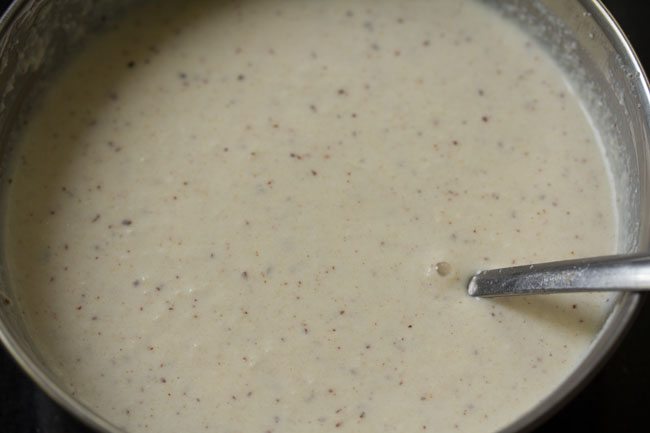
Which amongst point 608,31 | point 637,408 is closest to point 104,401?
point 637,408

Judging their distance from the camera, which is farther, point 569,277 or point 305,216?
point 305,216

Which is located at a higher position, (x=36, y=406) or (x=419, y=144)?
(x=419, y=144)

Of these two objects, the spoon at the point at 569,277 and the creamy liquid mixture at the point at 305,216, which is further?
the creamy liquid mixture at the point at 305,216

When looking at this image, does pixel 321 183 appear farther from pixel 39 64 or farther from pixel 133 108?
pixel 39 64

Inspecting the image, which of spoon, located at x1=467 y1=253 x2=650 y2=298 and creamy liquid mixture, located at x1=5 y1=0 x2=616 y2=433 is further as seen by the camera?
creamy liquid mixture, located at x1=5 y1=0 x2=616 y2=433
